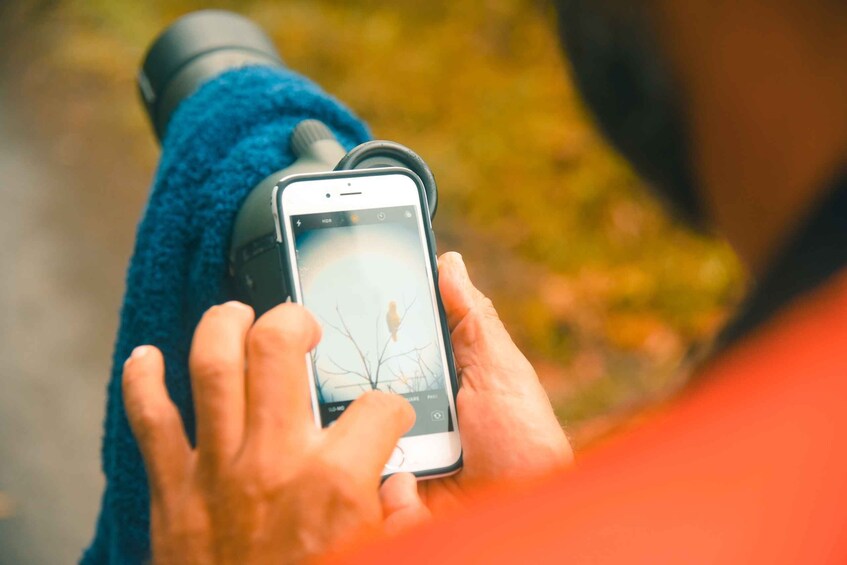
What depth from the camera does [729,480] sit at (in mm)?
244

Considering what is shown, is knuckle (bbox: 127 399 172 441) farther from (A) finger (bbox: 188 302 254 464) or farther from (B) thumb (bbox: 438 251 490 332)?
(B) thumb (bbox: 438 251 490 332)

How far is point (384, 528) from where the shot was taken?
367 mm

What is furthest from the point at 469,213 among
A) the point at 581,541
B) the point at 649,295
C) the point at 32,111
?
the point at 581,541

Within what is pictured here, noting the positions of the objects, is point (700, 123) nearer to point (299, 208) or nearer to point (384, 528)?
point (384, 528)

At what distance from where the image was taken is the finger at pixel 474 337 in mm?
604

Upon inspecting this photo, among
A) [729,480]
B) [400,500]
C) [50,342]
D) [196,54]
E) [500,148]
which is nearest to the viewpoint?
[729,480]

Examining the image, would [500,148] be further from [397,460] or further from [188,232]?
[397,460]

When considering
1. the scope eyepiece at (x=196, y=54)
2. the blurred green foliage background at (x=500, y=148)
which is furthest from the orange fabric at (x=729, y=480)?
the blurred green foliage background at (x=500, y=148)

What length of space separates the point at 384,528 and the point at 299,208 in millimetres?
312

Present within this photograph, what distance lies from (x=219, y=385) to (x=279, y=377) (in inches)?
1.1

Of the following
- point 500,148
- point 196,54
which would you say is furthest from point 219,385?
point 500,148

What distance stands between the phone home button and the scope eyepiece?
1.30ft

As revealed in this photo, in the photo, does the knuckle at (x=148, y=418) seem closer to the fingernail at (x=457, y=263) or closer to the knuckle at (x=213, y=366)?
the knuckle at (x=213, y=366)

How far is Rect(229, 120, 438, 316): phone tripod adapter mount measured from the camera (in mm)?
631
